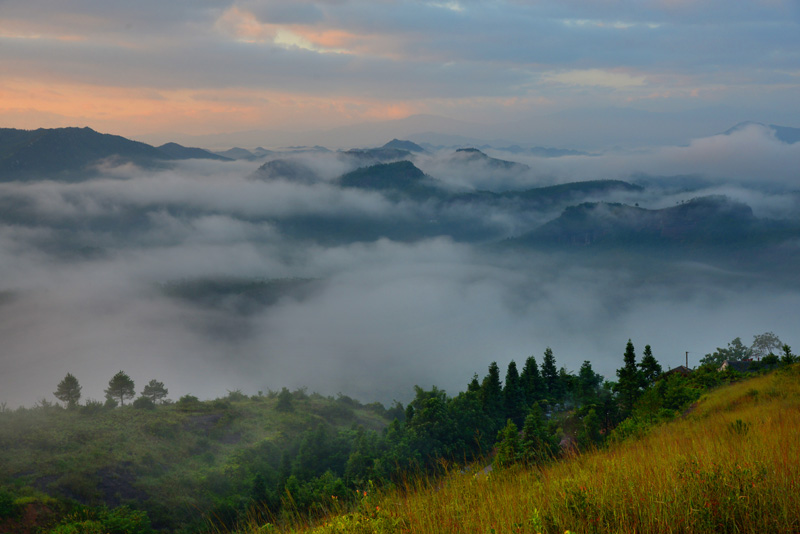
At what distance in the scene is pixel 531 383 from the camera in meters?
56.2

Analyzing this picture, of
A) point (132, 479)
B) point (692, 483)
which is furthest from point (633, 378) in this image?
point (132, 479)

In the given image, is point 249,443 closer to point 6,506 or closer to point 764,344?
point 6,506

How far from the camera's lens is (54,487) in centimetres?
3034

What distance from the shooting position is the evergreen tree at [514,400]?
5221 cm

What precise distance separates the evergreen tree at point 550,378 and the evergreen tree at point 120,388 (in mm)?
59462

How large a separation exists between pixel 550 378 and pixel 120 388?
61.7m

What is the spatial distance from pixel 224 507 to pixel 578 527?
102ft

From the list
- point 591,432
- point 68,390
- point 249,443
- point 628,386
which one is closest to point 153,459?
point 249,443

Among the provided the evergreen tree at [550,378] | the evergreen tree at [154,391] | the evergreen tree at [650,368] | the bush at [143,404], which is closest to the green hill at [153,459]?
the bush at [143,404]

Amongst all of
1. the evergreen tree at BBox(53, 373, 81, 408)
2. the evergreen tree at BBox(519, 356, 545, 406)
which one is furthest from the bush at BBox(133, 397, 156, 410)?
the evergreen tree at BBox(519, 356, 545, 406)

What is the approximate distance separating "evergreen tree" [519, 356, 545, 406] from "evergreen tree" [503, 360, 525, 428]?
1.11 meters

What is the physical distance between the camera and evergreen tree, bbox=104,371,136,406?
211ft

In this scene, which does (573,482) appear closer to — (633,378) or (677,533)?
(677,533)

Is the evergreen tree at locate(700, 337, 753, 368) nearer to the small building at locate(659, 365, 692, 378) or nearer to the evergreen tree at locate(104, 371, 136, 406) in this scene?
the small building at locate(659, 365, 692, 378)
